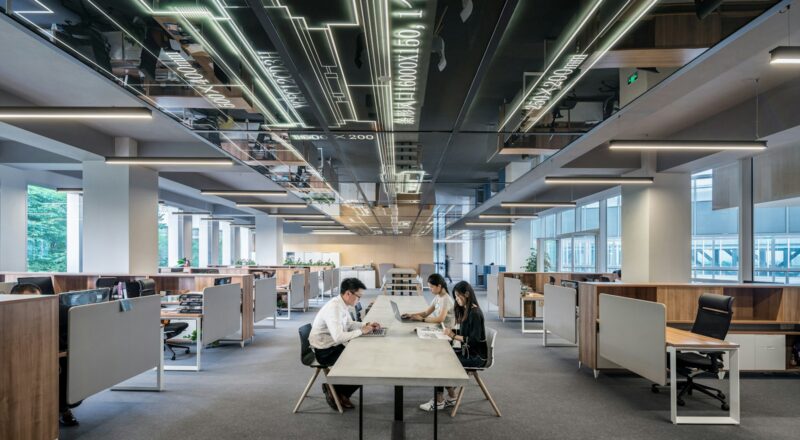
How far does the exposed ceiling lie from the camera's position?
328cm

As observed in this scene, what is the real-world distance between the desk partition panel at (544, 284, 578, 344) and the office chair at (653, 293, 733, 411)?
177 centimetres

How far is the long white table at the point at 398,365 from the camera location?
2797 millimetres

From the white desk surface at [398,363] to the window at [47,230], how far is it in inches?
506

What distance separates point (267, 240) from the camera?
58.4 feet

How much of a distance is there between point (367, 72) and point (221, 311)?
14.2 ft

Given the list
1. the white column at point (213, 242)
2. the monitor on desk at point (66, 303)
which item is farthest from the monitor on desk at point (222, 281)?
the white column at point (213, 242)

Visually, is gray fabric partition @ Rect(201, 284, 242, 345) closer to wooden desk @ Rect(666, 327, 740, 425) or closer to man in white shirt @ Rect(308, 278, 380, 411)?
man in white shirt @ Rect(308, 278, 380, 411)

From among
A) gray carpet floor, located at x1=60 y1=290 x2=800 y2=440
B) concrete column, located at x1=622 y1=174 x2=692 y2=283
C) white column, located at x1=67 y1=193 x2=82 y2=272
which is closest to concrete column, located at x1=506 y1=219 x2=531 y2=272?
concrete column, located at x1=622 y1=174 x2=692 y2=283

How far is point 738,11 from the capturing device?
304cm

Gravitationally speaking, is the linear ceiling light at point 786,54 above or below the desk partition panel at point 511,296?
above

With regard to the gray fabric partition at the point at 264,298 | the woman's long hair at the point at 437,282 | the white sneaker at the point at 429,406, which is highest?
the woman's long hair at the point at 437,282

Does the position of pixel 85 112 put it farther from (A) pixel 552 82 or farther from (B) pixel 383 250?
(B) pixel 383 250

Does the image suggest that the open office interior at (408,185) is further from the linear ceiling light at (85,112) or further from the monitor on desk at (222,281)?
the monitor on desk at (222,281)

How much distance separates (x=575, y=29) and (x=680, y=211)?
18.6ft
